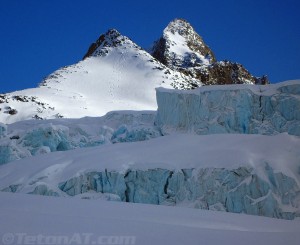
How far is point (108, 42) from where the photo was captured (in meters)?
87.5

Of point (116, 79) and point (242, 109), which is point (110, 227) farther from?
point (116, 79)

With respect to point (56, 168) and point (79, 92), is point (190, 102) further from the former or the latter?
point (79, 92)

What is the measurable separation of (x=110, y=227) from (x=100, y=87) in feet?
211

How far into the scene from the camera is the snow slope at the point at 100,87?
53281 millimetres

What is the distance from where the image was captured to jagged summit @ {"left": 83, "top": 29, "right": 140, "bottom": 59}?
83.5 metres

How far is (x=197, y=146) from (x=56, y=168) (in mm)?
5689

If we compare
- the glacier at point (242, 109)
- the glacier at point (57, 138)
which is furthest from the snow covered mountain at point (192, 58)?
the glacier at point (242, 109)

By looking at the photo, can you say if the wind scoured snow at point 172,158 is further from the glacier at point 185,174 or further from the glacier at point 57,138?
the glacier at point 57,138

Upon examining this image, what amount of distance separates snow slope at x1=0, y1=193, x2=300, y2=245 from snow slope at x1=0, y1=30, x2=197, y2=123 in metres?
45.8

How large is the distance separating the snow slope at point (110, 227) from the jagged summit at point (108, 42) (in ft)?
259

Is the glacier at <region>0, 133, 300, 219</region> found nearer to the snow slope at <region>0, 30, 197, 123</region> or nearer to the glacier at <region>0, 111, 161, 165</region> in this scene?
the glacier at <region>0, 111, 161, 165</region>

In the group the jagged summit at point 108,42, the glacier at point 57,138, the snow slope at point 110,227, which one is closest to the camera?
the snow slope at point 110,227

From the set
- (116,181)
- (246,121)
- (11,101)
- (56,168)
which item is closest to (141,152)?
(116,181)

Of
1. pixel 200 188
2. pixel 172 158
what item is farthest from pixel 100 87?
pixel 200 188
